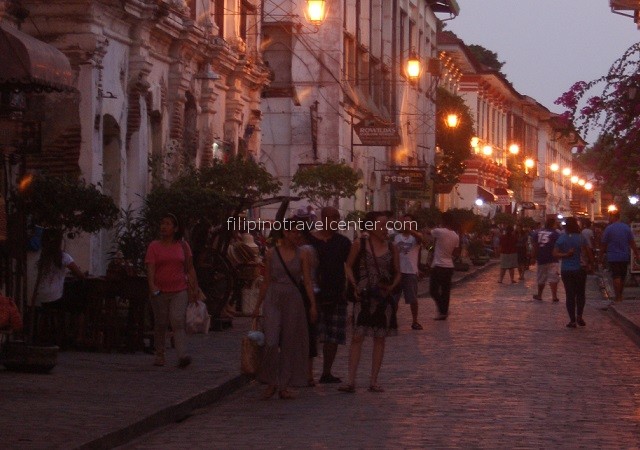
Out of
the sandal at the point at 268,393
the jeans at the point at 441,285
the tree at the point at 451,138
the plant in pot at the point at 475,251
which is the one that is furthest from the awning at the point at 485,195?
the sandal at the point at 268,393

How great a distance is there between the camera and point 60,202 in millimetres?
16516

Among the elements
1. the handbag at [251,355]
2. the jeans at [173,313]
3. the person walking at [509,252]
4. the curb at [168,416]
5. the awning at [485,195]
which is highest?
the awning at [485,195]

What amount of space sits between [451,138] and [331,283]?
5209cm

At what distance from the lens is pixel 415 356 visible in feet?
64.1

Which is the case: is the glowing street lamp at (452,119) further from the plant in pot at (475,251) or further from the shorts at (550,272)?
the shorts at (550,272)

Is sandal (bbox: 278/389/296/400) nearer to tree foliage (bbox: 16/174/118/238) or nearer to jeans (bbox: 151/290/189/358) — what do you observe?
jeans (bbox: 151/290/189/358)

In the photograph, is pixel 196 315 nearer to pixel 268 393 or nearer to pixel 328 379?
pixel 328 379

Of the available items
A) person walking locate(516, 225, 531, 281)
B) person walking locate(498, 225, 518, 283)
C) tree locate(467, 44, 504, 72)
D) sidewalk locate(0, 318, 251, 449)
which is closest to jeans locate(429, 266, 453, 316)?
sidewalk locate(0, 318, 251, 449)

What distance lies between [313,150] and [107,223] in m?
29.0

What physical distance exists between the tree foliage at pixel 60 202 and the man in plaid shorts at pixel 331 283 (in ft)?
7.93

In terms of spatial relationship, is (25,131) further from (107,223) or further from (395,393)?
(395,393)

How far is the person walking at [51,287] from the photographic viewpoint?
694 inches

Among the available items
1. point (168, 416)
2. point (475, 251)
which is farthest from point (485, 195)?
point (168, 416)

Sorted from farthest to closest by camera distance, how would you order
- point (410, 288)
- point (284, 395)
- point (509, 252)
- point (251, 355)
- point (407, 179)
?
point (407, 179) < point (509, 252) < point (410, 288) < point (284, 395) < point (251, 355)
